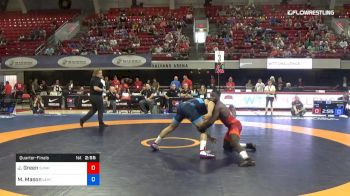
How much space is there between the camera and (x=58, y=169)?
3975mm

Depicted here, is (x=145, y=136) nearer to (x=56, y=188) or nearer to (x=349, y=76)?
(x=56, y=188)

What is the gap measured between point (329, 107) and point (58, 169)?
12.9 metres

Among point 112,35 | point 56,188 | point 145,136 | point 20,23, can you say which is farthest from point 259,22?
point 56,188

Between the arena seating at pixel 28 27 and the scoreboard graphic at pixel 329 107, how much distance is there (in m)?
16.0

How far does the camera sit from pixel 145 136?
9.02 meters

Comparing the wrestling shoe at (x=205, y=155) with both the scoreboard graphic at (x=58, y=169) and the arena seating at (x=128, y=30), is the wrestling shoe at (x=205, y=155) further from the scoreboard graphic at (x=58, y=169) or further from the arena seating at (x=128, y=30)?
the arena seating at (x=128, y=30)

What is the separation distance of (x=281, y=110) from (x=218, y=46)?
6581mm

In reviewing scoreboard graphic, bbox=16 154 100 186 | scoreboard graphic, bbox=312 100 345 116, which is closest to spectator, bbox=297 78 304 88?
scoreboard graphic, bbox=312 100 345 116

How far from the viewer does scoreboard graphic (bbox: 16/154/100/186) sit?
3.93 meters

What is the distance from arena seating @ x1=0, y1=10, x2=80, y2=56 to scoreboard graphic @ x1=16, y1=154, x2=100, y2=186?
821 inches

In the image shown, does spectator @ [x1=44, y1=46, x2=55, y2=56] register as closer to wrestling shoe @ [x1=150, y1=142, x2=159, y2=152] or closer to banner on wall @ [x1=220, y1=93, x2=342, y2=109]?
banner on wall @ [x1=220, y1=93, x2=342, y2=109]

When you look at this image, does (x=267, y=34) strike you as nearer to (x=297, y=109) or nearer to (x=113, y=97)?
(x=297, y=109)

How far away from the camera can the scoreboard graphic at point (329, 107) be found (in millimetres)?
14688

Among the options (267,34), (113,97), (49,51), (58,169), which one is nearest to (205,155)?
(58,169)
